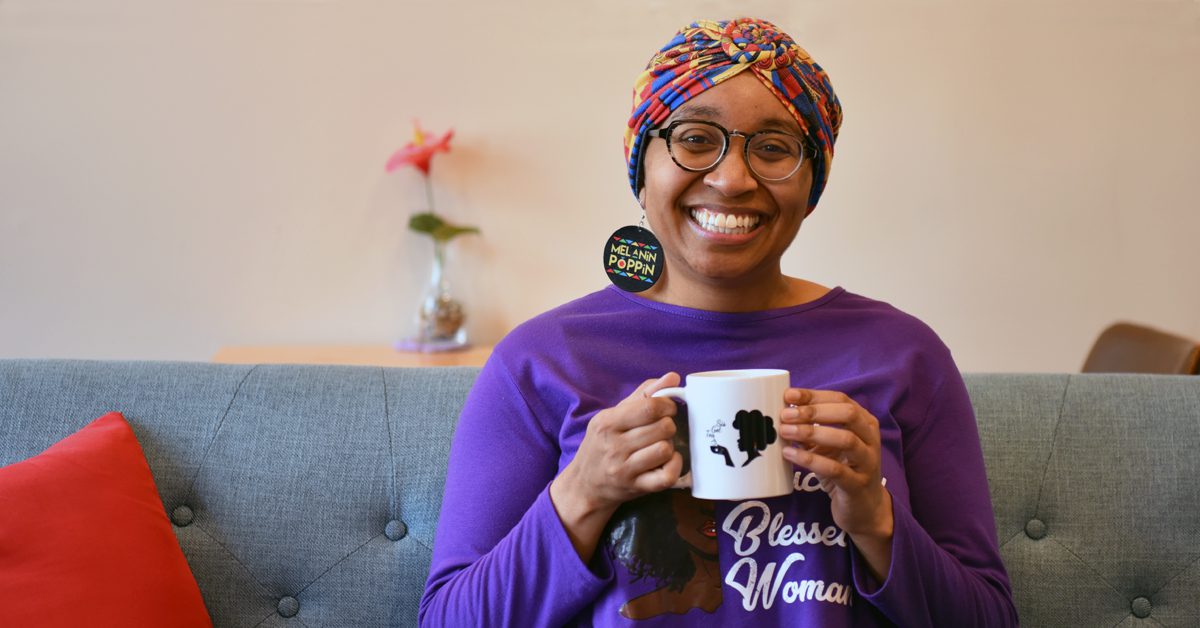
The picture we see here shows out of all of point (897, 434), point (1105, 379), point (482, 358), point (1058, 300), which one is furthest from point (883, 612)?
point (1058, 300)

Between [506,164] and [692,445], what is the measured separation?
225 cm

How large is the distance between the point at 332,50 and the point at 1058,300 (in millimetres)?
2200

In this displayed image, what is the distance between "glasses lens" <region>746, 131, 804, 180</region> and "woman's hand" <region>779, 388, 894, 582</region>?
0.30 m

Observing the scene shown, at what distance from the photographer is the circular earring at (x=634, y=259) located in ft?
4.21

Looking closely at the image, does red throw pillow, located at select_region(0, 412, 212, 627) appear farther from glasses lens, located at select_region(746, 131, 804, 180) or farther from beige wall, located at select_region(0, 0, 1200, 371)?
beige wall, located at select_region(0, 0, 1200, 371)

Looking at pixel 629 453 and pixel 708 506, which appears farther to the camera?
pixel 708 506

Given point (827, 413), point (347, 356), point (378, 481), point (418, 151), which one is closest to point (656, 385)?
point (827, 413)

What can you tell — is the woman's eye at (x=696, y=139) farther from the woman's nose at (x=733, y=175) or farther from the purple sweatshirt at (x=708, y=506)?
the purple sweatshirt at (x=708, y=506)

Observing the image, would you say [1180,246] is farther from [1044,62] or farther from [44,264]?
[44,264]

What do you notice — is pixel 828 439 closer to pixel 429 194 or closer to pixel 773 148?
pixel 773 148

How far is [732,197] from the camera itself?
117 centimetres

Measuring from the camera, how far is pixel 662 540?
42.6 inches

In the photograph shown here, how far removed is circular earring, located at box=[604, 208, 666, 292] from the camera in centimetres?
128

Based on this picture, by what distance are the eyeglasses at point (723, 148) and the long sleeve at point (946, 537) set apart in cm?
31
